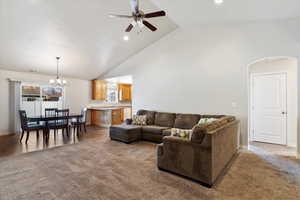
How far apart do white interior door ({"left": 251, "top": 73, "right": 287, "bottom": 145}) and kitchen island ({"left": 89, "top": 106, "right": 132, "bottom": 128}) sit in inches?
217

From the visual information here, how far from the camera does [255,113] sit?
489 cm

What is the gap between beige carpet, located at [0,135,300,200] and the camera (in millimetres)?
2115

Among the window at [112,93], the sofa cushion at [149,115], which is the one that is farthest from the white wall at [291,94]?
the window at [112,93]

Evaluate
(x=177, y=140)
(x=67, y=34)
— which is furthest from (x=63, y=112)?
(x=177, y=140)

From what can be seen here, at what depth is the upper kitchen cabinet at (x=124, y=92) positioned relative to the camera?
925cm

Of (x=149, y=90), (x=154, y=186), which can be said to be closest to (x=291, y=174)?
(x=154, y=186)

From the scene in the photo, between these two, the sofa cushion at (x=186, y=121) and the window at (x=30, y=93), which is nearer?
the sofa cushion at (x=186, y=121)

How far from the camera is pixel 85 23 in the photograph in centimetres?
425

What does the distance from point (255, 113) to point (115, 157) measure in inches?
173

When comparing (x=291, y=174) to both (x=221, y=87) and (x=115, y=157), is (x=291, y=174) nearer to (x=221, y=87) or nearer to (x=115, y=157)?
(x=221, y=87)

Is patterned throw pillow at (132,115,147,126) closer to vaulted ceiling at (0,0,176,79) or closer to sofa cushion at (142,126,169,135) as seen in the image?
sofa cushion at (142,126,169,135)

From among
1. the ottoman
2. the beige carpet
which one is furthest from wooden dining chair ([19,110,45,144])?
the ottoman

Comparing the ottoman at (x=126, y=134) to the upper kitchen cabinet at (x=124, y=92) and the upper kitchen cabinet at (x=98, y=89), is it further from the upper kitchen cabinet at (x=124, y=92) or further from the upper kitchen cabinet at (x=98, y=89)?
the upper kitchen cabinet at (x=124, y=92)

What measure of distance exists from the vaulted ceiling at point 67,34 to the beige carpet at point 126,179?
3.14 meters
